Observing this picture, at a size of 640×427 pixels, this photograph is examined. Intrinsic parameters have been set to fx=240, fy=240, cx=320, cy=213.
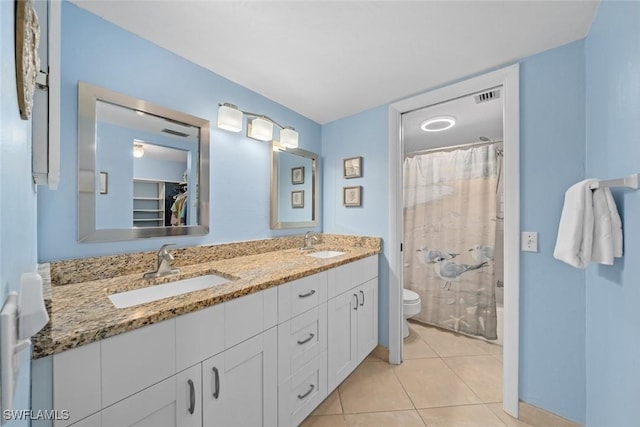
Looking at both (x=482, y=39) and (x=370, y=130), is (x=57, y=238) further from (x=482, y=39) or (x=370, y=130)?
(x=482, y=39)

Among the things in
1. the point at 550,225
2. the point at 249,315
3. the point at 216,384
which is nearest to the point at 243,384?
the point at 216,384

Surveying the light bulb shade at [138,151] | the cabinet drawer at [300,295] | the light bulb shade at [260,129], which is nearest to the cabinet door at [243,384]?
the cabinet drawer at [300,295]

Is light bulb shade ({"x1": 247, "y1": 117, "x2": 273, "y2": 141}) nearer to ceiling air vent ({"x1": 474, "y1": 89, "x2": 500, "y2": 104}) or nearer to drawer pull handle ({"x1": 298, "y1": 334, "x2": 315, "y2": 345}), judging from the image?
Answer: drawer pull handle ({"x1": 298, "y1": 334, "x2": 315, "y2": 345})

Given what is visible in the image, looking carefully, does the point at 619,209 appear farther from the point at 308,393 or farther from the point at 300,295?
the point at 308,393

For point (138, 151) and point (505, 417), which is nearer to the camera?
point (138, 151)

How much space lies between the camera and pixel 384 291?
2072 mm

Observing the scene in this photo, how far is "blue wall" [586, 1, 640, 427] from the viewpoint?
0.83 meters

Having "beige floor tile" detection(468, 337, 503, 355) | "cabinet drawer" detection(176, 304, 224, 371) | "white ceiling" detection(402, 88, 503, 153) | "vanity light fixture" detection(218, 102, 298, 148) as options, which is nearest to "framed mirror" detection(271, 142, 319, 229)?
"vanity light fixture" detection(218, 102, 298, 148)

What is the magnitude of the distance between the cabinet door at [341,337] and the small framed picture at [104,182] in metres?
1.34

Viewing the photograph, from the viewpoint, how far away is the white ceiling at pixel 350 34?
1094mm

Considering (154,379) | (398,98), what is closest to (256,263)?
(154,379)

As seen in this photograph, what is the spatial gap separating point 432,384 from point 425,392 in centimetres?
12

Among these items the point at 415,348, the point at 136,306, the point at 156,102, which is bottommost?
the point at 415,348

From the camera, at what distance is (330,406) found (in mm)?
1530
